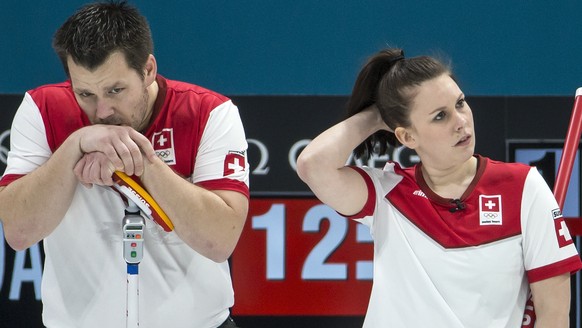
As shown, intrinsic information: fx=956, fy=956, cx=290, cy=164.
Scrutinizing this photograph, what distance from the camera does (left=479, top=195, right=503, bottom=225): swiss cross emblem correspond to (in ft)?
8.52

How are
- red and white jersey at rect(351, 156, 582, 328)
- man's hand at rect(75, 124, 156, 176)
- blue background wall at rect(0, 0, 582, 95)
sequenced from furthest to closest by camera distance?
blue background wall at rect(0, 0, 582, 95) < red and white jersey at rect(351, 156, 582, 328) < man's hand at rect(75, 124, 156, 176)

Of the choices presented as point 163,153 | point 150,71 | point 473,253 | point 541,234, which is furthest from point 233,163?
point 541,234

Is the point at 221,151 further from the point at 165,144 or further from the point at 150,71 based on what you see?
the point at 150,71

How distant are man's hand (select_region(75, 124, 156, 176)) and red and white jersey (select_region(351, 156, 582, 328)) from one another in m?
0.72

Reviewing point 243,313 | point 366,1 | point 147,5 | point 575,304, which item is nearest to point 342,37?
point 366,1

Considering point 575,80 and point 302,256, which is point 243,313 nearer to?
point 302,256

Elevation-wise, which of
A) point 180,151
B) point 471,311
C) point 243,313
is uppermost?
point 180,151

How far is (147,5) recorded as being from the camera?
4297 millimetres

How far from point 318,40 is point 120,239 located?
6.20ft

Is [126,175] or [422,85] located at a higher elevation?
[422,85]

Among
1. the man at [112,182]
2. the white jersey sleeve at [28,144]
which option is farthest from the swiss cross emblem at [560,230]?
the white jersey sleeve at [28,144]

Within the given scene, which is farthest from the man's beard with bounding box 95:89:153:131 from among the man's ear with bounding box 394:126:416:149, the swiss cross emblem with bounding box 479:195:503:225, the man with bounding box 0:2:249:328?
the swiss cross emblem with bounding box 479:195:503:225

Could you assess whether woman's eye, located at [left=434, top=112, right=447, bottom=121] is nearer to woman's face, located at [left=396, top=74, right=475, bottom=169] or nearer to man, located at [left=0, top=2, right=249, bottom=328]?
woman's face, located at [left=396, top=74, right=475, bottom=169]

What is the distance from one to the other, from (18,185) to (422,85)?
1.15 metres
